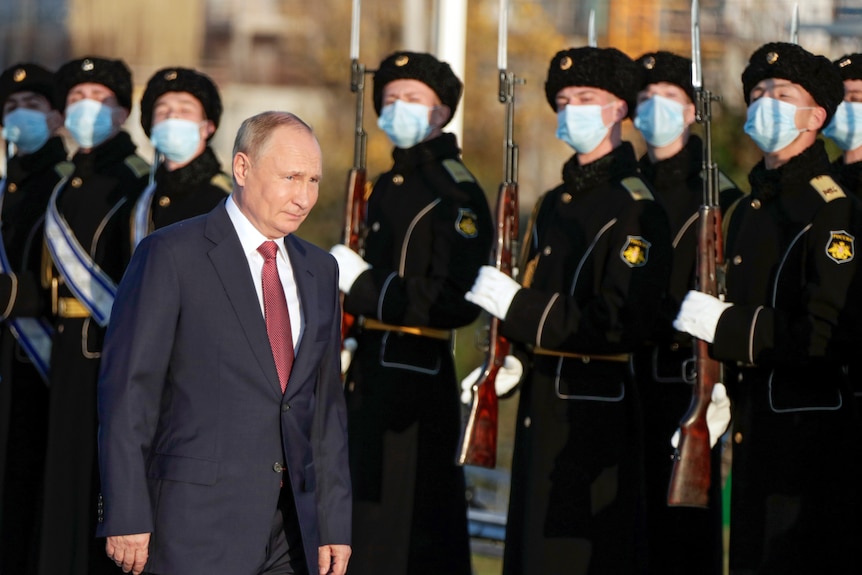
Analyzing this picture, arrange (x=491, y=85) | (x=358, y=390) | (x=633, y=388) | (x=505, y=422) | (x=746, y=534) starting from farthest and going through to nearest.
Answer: (x=491, y=85)
(x=505, y=422)
(x=358, y=390)
(x=633, y=388)
(x=746, y=534)

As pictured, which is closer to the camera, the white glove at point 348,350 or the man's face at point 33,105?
the white glove at point 348,350

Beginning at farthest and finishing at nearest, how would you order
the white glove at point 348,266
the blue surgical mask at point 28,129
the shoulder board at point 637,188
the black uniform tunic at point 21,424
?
1. the blue surgical mask at point 28,129
2. the black uniform tunic at point 21,424
3. the white glove at point 348,266
4. the shoulder board at point 637,188

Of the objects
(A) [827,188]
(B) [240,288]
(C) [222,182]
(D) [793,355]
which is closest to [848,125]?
(A) [827,188]

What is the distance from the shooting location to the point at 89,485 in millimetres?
8320

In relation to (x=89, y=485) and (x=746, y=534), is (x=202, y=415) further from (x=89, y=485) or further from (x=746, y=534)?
(x=89, y=485)

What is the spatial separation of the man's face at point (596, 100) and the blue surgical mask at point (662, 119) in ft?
2.69

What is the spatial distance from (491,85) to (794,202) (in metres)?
18.5

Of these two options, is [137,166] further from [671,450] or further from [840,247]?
[840,247]

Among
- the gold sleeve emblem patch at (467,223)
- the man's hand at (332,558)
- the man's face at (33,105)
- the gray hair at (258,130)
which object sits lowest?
the man's hand at (332,558)

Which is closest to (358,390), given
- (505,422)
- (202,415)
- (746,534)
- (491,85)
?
(746,534)

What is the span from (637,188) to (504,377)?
101 cm

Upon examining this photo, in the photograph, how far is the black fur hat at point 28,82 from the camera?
9367 millimetres

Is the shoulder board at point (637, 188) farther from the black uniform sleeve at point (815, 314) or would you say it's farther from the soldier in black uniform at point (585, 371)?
the black uniform sleeve at point (815, 314)

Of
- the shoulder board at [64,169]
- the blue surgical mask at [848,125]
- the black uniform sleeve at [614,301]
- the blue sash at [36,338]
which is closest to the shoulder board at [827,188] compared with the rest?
the black uniform sleeve at [614,301]
